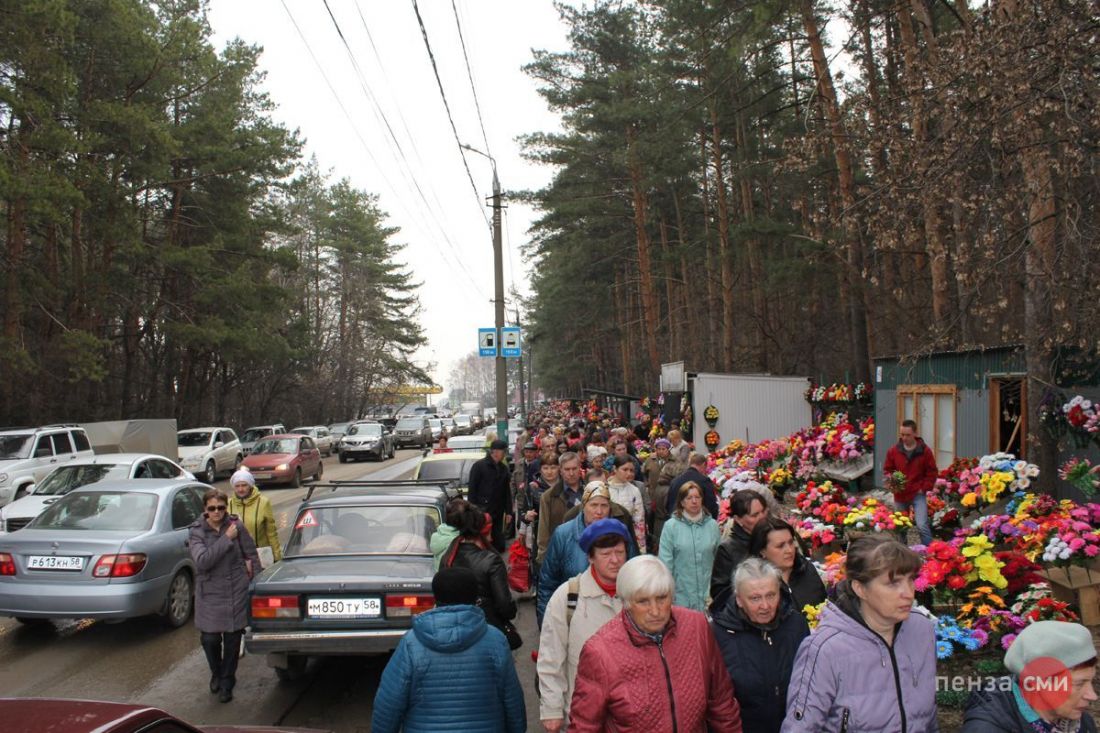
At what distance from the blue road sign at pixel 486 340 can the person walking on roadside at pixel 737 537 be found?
40.5 ft

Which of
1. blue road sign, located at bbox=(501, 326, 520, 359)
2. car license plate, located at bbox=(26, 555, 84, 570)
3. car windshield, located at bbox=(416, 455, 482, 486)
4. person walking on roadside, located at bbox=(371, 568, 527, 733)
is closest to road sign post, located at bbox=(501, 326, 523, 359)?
blue road sign, located at bbox=(501, 326, 520, 359)

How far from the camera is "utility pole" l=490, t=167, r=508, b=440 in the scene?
16.9m

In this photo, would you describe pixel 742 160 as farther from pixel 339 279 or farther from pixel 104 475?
pixel 339 279

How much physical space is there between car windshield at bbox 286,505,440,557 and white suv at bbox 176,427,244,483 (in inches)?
790

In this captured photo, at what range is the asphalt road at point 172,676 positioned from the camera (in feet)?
19.9

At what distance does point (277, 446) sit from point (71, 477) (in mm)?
12833

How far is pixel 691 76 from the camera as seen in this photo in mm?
20984

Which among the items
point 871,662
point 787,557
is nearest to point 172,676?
point 787,557

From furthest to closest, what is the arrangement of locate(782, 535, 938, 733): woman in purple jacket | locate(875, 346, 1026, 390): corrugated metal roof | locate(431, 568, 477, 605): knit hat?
locate(875, 346, 1026, 390): corrugated metal roof
locate(431, 568, 477, 605): knit hat
locate(782, 535, 938, 733): woman in purple jacket

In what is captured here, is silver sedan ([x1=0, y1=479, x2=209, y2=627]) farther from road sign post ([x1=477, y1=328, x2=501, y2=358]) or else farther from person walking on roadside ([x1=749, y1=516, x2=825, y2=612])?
road sign post ([x1=477, y1=328, x2=501, y2=358])

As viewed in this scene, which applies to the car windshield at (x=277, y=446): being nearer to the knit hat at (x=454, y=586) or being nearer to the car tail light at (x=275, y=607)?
the car tail light at (x=275, y=607)

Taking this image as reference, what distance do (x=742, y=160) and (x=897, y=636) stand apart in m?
22.9

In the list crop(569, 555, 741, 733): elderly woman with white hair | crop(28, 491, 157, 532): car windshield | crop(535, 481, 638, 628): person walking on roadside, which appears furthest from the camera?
crop(28, 491, 157, 532): car windshield

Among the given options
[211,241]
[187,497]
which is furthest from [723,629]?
[211,241]
